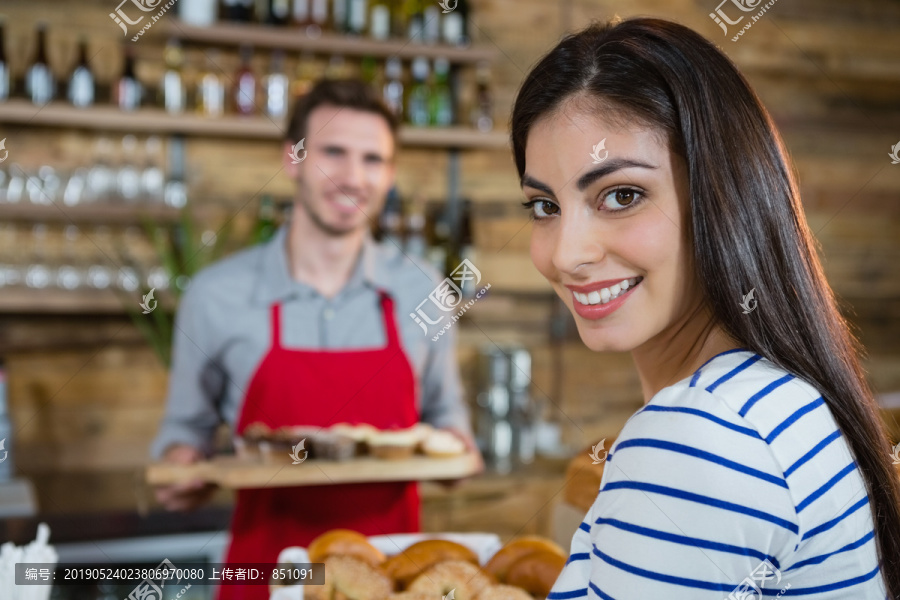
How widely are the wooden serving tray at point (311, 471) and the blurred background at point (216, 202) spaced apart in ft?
1.98

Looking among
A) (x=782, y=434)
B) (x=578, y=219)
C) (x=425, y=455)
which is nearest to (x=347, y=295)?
(x=425, y=455)

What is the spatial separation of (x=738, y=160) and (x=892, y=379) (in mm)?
3396

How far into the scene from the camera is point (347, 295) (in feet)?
6.93

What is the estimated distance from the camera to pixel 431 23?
3053mm

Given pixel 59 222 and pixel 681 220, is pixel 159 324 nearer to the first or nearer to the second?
pixel 59 222

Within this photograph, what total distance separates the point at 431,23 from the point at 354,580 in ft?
8.01

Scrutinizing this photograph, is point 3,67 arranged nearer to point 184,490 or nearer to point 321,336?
point 321,336

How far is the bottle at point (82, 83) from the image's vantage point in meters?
2.67

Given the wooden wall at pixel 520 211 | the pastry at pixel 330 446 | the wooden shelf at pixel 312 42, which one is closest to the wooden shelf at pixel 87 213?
the wooden wall at pixel 520 211

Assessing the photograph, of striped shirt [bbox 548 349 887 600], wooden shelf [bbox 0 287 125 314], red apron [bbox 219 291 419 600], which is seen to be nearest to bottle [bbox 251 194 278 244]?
wooden shelf [bbox 0 287 125 314]

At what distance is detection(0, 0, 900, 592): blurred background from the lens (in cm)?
268

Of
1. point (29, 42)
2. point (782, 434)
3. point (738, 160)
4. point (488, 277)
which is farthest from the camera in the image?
point (488, 277)

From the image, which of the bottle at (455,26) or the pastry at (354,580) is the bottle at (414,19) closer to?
the bottle at (455,26)

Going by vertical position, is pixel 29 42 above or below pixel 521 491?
above
